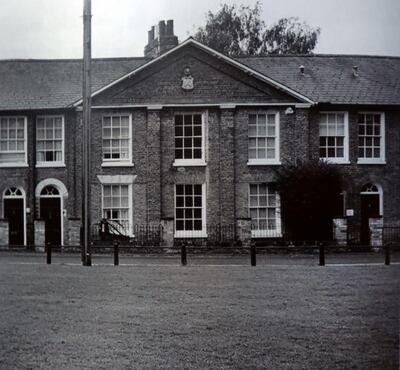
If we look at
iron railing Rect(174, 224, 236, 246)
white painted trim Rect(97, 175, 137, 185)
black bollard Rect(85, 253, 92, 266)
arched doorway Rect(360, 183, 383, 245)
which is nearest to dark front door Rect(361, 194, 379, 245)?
arched doorway Rect(360, 183, 383, 245)

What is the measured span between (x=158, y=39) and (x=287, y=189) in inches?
390

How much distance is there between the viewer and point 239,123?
30.7 meters

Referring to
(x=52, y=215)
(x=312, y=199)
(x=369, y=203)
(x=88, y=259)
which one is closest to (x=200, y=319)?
(x=88, y=259)

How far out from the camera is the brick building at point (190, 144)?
30.3 meters

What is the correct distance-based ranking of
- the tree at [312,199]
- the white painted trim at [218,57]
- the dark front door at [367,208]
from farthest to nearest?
the dark front door at [367,208] → the white painted trim at [218,57] → the tree at [312,199]

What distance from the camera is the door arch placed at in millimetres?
31109

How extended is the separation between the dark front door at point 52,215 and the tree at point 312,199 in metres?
9.45

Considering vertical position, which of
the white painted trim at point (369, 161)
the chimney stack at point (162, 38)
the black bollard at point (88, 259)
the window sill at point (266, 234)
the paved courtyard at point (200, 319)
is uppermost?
the chimney stack at point (162, 38)

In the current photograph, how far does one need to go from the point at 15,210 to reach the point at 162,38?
9.91 metres

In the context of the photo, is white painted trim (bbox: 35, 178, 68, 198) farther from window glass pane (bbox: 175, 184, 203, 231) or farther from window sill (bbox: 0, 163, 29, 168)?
window glass pane (bbox: 175, 184, 203, 231)

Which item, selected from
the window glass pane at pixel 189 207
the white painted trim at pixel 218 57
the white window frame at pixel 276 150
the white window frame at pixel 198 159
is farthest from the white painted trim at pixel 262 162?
the white painted trim at pixel 218 57

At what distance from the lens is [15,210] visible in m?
31.3

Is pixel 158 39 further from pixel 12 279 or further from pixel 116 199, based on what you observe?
pixel 12 279

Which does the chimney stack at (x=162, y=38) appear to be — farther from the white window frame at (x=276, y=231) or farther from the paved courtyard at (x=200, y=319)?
the paved courtyard at (x=200, y=319)
